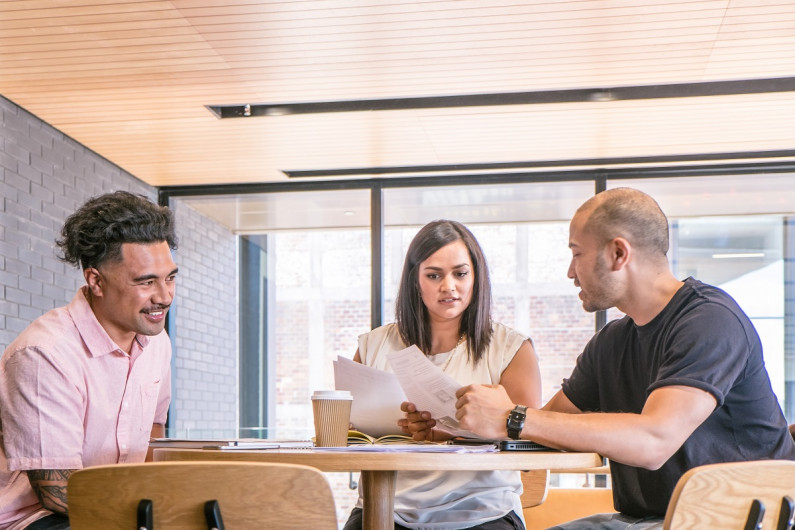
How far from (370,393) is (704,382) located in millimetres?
719

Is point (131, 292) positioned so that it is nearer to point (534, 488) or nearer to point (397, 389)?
point (397, 389)

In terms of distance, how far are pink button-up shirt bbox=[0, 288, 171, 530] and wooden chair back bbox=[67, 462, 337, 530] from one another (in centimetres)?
61

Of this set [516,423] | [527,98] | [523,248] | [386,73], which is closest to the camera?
[516,423]

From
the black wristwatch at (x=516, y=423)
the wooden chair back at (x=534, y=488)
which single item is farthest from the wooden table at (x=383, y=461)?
the wooden chair back at (x=534, y=488)

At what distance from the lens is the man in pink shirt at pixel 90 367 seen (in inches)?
75.7

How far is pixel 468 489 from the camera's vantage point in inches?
85.8

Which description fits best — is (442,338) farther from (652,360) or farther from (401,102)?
(401,102)

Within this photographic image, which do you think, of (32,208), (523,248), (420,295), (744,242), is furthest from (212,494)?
(744,242)

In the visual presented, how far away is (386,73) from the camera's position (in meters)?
4.23

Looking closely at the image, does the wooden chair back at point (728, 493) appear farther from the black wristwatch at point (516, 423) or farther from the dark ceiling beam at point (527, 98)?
the dark ceiling beam at point (527, 98)

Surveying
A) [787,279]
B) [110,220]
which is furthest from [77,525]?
[787,279]

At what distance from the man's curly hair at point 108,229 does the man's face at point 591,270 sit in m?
1.01

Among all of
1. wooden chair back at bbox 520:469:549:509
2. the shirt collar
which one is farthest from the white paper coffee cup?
wooden chair back at bbox 520:469:549:509

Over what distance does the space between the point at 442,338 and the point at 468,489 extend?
52cm
